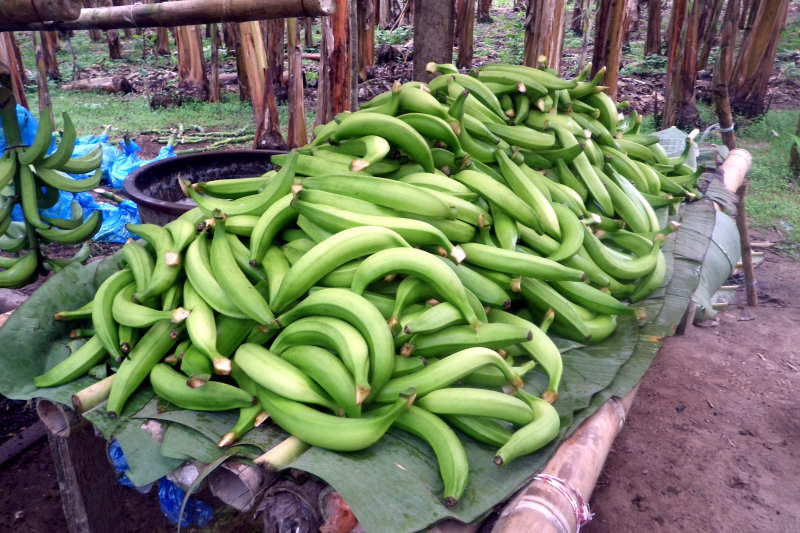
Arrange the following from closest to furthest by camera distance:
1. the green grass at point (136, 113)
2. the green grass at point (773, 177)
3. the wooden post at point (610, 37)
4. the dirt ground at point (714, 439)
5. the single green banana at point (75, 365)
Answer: the single green banana at point (75, 365), the dirt ground at point (714, 439), the wooden post at point (610, 37), the green grass at point (773, 177), the green grass at point (136, 113)

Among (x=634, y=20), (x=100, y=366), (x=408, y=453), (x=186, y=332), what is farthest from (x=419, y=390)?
(x=634, y=20)

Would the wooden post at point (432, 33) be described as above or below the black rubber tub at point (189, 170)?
above

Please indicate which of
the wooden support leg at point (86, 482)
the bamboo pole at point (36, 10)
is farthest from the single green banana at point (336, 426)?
the bamboo pole at point (36, 10)

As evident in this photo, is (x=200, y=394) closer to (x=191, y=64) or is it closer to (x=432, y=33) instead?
(x=432, y=33)

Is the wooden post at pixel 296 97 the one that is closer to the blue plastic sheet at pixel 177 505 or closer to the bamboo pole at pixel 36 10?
the bamboo pole at pixel 36 10

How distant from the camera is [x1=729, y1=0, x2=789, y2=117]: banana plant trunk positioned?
8.19 metres

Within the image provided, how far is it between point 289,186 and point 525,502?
127 centimetres

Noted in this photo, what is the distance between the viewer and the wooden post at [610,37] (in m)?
4.75

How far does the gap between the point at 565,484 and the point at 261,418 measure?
82cm

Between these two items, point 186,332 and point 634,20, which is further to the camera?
point 634,20

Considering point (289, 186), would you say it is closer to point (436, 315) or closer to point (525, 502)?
point (436, 315)

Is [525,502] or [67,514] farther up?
[525,502]

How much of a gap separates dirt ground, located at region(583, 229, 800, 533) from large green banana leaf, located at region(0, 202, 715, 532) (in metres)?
1.13

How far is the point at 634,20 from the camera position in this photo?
1628 cm
